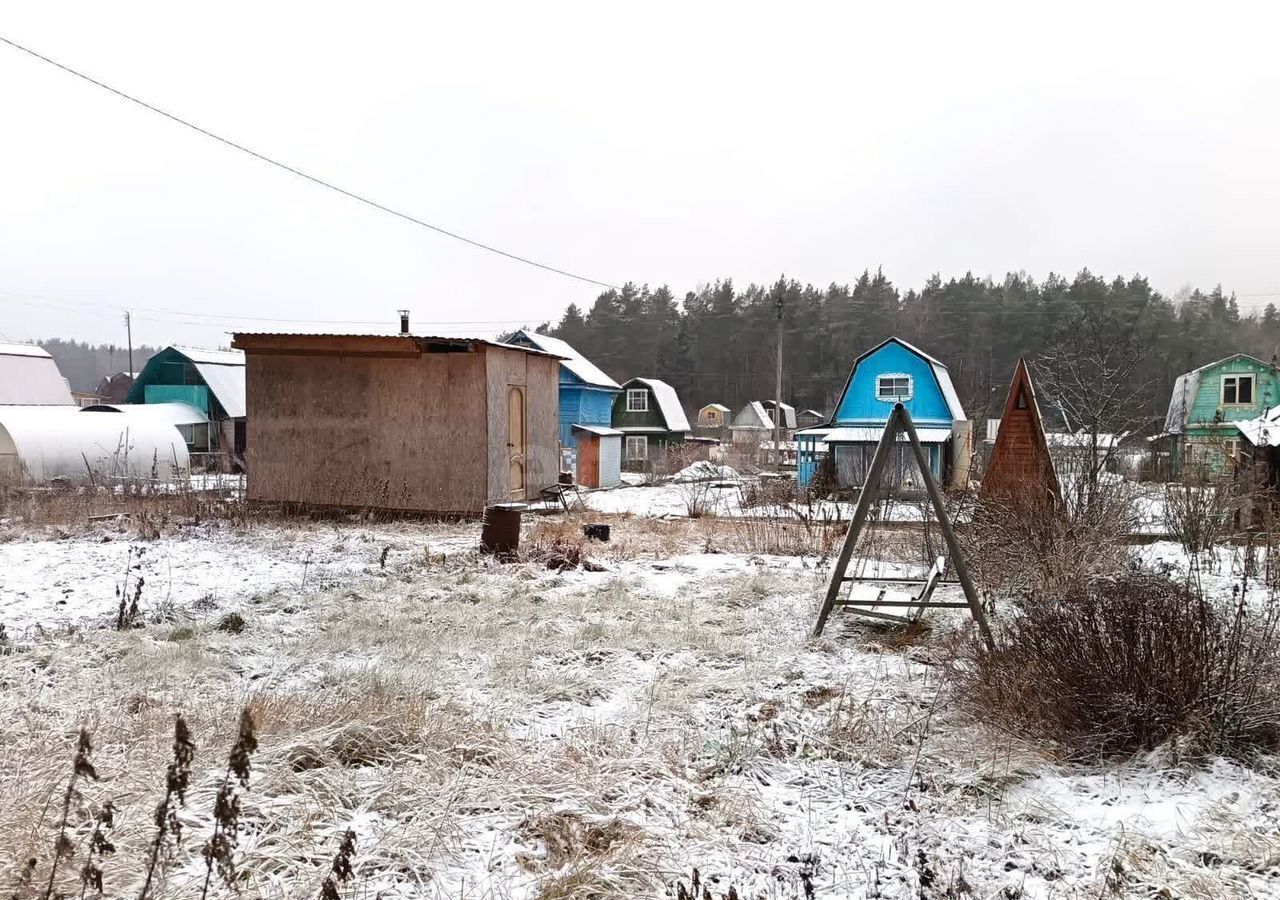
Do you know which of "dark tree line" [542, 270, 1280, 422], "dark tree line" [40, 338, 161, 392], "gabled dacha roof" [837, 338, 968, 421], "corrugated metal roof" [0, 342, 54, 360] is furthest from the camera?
"dark tree line" [40, 338, 161, 392]

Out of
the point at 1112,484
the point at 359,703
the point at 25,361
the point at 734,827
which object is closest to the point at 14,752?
the point at 359,703

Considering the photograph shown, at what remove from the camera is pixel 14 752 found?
3707 millimetres

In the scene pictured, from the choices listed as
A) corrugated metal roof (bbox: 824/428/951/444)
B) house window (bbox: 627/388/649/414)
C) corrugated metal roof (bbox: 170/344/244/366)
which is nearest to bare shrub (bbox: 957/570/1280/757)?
corrugated metal roof (bbox: 824/428/951/444)

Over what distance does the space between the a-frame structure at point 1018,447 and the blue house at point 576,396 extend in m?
18.8

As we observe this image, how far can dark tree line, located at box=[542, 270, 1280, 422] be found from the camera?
5297 centimetres

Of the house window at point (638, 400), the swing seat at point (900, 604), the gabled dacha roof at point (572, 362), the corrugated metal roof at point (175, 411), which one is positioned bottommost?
the swing seat at point (900, 604)

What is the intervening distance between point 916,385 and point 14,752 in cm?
2534

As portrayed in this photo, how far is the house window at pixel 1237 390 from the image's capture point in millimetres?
29953

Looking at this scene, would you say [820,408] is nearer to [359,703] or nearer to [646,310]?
[646,310]

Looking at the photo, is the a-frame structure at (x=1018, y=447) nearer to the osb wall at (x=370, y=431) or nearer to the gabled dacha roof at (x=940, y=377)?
the osb wall at (x=370, y=431)

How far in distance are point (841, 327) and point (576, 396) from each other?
3893cm

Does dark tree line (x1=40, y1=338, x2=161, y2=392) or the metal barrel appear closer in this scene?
the metal barrel

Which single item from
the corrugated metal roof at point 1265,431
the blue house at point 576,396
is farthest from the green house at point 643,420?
the corrugated metal roof at point 1265,431

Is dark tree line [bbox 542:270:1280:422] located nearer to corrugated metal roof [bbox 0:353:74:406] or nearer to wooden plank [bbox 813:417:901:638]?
corrugated metal roof [bbox 0:353:74:406]
